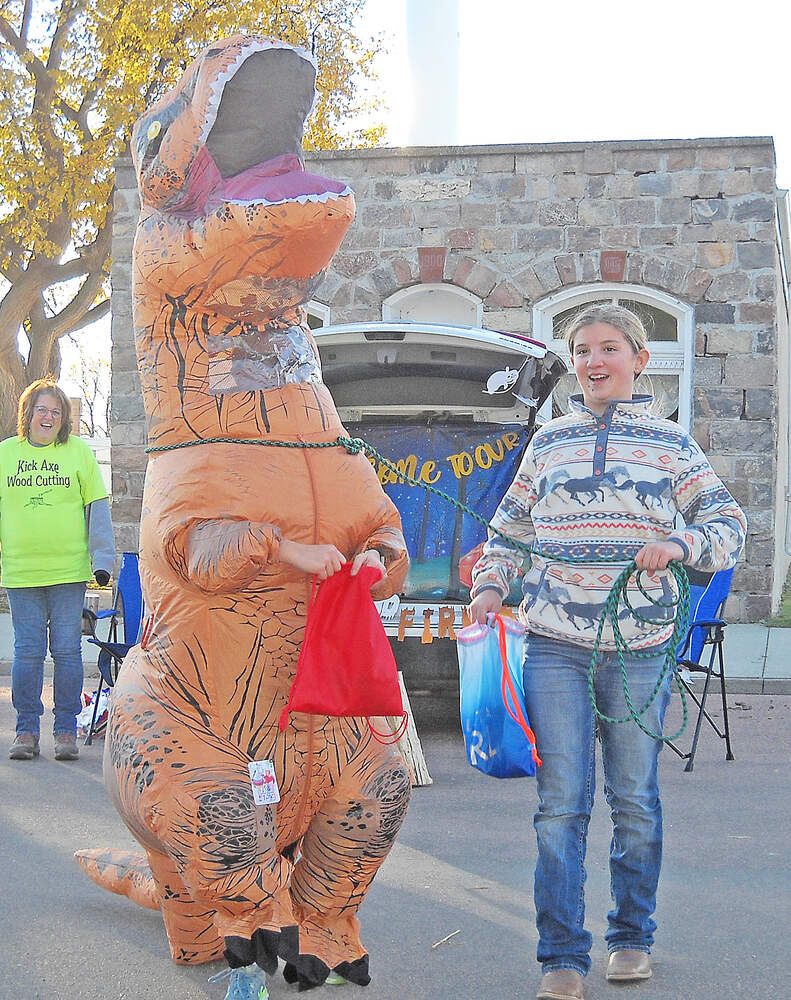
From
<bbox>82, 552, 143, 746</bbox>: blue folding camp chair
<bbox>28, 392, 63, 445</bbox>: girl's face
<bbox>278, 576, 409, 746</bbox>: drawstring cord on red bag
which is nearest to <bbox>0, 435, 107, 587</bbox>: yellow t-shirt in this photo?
<bbox>28, 392, 63, 445</bbox>: girl's face

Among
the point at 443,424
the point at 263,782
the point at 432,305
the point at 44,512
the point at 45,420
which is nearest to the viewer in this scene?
the point at 263,782

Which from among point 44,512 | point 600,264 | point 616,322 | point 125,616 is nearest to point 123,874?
point 616,322

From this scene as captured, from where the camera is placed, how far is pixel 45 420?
6664mm

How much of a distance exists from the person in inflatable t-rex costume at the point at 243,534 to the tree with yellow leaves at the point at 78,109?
14226 millimetres

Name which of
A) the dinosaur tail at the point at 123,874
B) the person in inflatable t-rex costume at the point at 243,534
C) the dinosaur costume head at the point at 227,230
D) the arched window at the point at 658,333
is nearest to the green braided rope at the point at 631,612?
the person in inflatable t-rex costume at the point at 243,534

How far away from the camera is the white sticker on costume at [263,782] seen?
3.00 meters

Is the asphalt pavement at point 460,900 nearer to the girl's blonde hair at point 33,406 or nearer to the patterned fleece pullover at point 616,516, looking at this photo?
the patterned fleece pullover at point 616,516

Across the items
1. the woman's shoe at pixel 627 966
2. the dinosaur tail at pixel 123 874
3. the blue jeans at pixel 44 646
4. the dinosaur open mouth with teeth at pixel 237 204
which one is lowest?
the woman's shoe at pixel 627 966

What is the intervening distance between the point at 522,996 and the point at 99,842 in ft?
7.48

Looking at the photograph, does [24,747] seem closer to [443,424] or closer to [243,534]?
[443,424]

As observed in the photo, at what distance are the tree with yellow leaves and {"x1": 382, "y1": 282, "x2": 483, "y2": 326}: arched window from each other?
19.6 ft

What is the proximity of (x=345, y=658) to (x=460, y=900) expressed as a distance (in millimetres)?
1773

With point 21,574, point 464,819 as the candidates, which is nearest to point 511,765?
point 464,819

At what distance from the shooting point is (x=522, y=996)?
11.5ft
